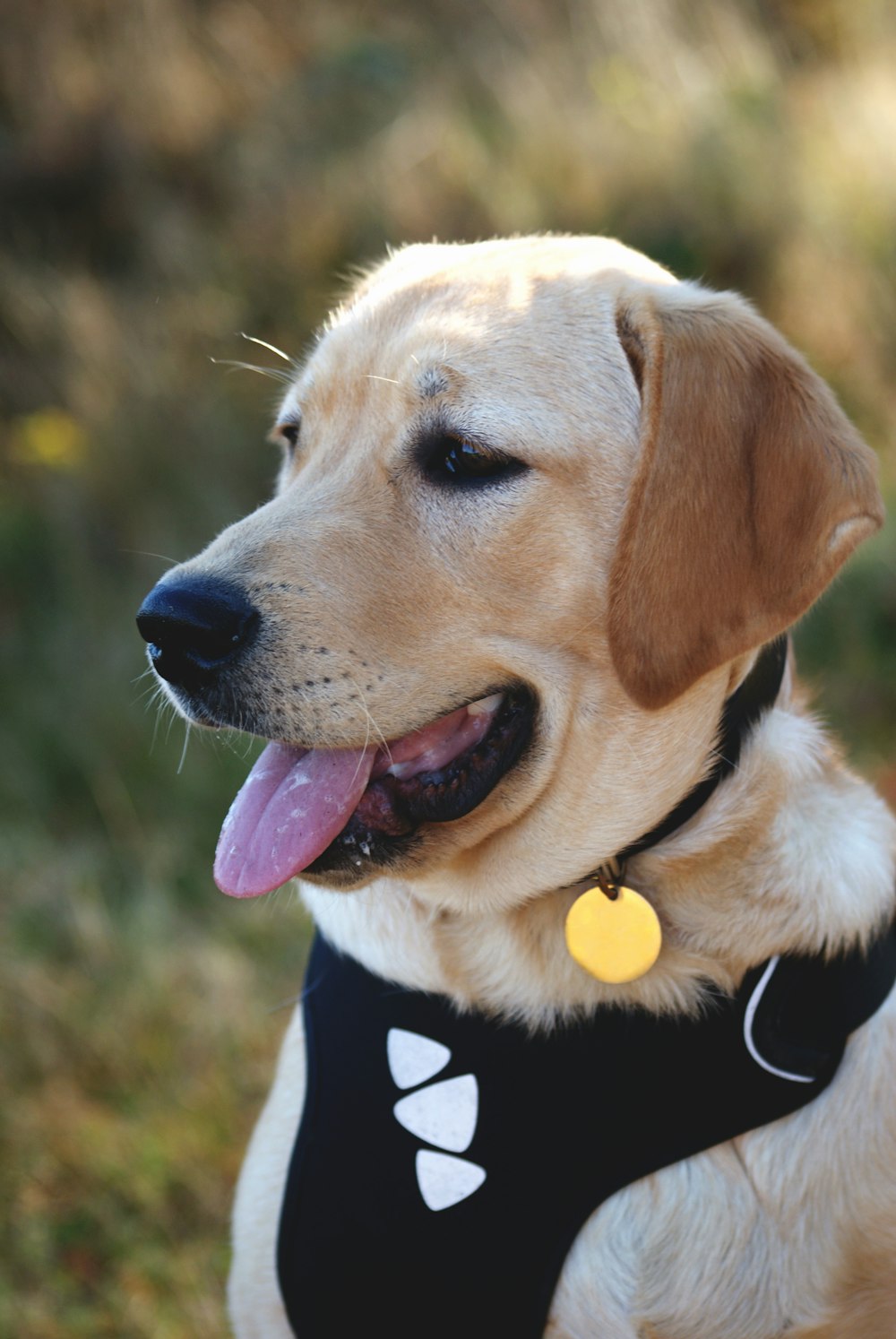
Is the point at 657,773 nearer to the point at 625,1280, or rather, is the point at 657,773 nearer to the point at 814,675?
the point at 625,1280

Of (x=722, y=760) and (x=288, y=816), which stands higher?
(x=722, y=760)

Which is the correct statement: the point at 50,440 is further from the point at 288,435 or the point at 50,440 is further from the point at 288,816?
the point at 288,816

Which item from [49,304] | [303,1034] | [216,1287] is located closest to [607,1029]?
[303,1034]

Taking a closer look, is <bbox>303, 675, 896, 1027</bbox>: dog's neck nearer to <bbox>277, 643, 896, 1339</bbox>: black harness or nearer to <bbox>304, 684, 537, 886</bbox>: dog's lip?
<bbox>277, 643, 896, 1339</bbox>: black harness

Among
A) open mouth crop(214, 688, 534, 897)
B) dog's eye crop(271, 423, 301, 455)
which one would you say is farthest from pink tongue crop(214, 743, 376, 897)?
dog's eye crop(271, 423, 301, 455)

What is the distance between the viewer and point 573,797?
234 cm

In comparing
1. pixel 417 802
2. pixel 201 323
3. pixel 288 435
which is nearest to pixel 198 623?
pixel 417 802

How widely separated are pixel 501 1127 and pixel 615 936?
1.30ft

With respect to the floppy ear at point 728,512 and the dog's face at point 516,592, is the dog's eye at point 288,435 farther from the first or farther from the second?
the floppy ear at point 728,512

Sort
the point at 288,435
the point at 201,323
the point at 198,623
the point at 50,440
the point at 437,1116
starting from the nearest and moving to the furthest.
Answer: the point at 198,623
the point at 437,1116
the point at 288,435
the point at 50,440
the point at 201,323

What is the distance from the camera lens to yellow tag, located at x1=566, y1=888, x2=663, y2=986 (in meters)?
2.22

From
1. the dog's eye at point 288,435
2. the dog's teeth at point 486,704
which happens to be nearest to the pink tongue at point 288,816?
the dog's teeth at point 486,704

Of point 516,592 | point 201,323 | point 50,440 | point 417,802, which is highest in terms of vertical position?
point 516,592

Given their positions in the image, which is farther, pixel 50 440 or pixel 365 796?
pixel 50 440
